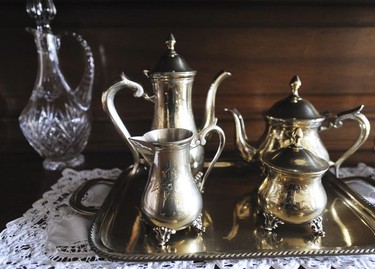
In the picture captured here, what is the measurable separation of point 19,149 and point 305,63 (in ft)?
2.19

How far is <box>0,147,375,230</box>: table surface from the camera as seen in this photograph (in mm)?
493

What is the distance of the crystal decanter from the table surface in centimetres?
3

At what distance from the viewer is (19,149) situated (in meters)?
0.72

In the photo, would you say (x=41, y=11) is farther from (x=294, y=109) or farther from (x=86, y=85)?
(x=294, y=109)

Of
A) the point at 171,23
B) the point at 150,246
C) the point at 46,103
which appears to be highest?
the point at 171,23

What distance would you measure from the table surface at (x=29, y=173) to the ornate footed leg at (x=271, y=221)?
0.81ft

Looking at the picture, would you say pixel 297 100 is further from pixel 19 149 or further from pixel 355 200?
pixel 19 149

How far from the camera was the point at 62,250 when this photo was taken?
38cm

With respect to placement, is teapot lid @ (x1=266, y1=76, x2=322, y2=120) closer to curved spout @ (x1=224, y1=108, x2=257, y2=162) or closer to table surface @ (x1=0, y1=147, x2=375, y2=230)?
curved spout @ (x1=224, y1=108, x2=257, y2=162)

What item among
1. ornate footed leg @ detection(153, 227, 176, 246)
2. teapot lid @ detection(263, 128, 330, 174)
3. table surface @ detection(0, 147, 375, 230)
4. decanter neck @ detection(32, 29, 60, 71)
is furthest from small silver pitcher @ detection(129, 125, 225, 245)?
decanter neck @ detection(32, 29, 60, 71)

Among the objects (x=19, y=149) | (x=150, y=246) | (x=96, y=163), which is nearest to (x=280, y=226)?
(x=150, y=246)

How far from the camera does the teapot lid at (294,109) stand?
48 cm

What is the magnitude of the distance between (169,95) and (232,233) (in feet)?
0.73

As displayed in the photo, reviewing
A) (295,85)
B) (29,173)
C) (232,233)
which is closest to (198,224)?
(232,233)
